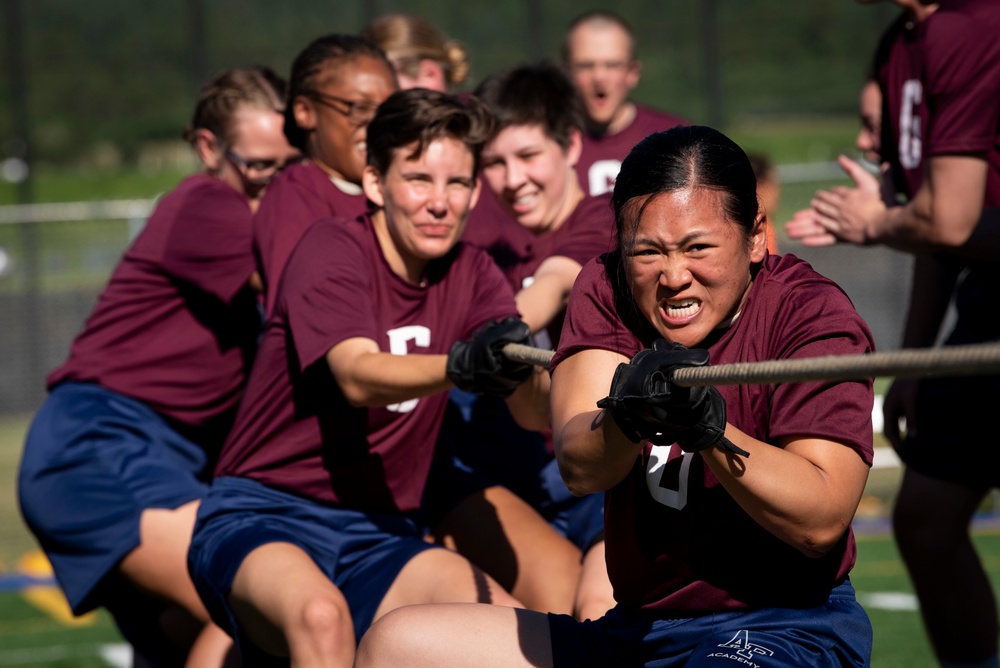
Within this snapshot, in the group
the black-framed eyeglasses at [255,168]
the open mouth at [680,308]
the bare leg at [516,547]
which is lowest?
the bare leg at [516,547]

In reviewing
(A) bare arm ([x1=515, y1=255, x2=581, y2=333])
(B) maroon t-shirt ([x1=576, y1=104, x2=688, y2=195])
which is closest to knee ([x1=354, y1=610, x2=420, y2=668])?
(A) bare arm ([x1=515, y1=255, x2=581, y2=333])

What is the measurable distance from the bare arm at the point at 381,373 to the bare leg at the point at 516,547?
27.8 inches

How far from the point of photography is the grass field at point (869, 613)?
5.82 metres

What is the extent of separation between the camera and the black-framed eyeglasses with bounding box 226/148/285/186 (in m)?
4.18

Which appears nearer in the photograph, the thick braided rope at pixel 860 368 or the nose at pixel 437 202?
the thick braided rope at pixel 860 368

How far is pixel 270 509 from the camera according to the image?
3342 millimetres

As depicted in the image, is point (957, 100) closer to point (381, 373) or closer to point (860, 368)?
point (381, 373)

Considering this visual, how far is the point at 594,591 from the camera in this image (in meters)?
3.31

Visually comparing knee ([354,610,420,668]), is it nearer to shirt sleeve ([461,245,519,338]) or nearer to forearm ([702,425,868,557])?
forearm ([702,425,868,557])

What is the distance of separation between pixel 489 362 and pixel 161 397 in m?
1.59

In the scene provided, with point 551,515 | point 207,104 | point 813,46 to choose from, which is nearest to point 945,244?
point 551,515

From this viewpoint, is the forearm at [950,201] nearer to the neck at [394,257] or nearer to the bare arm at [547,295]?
the bare arm at [547,295]

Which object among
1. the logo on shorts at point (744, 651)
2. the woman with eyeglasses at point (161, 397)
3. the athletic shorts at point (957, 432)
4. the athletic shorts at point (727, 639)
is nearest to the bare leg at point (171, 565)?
the woman with eyeglasses at point (161, 397)

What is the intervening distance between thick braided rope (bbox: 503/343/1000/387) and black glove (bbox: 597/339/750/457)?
28 millimetres
